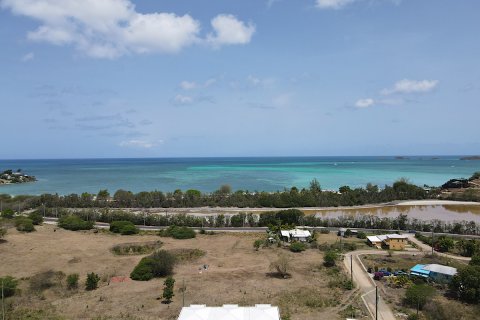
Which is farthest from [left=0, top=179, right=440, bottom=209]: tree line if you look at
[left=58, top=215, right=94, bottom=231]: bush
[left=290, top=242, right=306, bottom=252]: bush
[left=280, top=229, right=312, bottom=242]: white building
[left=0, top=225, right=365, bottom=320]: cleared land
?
[left=290, top=242, right=306, bottom=252]: bush

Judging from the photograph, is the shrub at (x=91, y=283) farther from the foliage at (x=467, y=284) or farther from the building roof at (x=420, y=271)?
the foliage at (x=467, y=284)

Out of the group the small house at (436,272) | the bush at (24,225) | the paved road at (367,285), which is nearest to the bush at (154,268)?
the paved road at (367,285)

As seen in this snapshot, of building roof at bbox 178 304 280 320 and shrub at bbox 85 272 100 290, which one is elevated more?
building roof at bbox 178 304 280 320

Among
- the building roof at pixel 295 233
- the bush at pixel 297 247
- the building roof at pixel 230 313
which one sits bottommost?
the bush at pixel 297 247

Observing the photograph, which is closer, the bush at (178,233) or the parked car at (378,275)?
the parked car at (378,275)

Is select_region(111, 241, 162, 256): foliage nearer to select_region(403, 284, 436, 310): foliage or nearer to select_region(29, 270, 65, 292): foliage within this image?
select_region(29, 270, 65, 292): foliage

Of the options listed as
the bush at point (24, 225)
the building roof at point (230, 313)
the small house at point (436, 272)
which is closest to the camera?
the building roof at point (230, 313)
